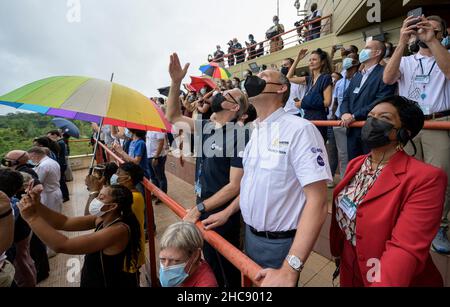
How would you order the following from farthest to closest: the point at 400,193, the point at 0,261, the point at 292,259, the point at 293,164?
the point at 0,261 → the point at 293,164 → the point at 400,193 → the point at 292,259

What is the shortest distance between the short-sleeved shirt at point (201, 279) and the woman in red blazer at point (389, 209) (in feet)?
2.68

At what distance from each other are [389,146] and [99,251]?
7.27ft

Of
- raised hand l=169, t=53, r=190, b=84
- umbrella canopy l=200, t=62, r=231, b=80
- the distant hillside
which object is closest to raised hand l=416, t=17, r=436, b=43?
raised hand l=169, t=53, r=190, b=84

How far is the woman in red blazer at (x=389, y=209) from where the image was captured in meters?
1.17

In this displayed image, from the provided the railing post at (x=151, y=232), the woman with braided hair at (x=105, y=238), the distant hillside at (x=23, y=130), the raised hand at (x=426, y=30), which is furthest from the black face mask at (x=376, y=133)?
the distant hillside at (x=23, y=130)

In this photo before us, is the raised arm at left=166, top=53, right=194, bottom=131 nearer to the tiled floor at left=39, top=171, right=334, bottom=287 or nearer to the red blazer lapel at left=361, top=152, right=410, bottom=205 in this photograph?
the red blazer lapel at left=361, top=152, right=410, bottom=205

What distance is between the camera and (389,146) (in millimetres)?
1453

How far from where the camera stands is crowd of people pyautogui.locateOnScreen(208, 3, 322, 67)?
12.3 metres

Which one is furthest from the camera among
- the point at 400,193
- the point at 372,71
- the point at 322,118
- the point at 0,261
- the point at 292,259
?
the point at 322,118

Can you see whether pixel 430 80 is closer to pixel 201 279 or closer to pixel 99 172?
pixel 201 279

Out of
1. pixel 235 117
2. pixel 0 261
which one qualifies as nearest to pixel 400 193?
pixel 235 117

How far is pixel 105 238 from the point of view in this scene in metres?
1.99

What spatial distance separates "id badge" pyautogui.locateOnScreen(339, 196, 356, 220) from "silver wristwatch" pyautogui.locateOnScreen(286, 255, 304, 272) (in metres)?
0.58

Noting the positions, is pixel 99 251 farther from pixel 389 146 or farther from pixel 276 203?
pixel 389 146
